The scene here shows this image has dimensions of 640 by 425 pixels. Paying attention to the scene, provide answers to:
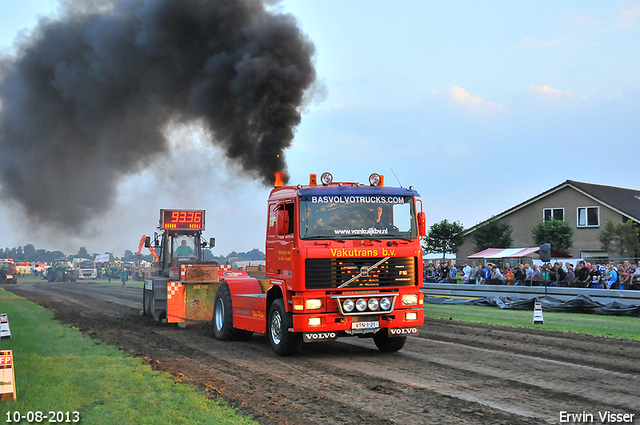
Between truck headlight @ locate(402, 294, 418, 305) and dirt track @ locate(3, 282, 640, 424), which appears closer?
dirt track @ locate(3, 282, 640, 424)

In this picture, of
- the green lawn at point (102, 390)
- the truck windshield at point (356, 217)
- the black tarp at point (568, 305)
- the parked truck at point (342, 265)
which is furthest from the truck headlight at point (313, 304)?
the black tarp at point (568, 305)

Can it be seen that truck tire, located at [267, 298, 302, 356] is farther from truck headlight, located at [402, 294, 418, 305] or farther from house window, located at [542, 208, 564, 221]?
house window, located at [542, 208, 564, 221]

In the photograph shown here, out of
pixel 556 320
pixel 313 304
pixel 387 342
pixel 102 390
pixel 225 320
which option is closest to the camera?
pixel 102 390

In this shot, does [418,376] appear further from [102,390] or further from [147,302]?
[147,302]

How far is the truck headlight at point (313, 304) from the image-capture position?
376 inches

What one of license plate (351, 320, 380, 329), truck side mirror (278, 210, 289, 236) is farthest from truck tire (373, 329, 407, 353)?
truck side mirror (278, 210, 289, 236)

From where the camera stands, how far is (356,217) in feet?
33.0

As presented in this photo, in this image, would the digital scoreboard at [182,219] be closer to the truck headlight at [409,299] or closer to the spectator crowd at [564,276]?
the truck headlight at [409,299]

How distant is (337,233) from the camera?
9844mm

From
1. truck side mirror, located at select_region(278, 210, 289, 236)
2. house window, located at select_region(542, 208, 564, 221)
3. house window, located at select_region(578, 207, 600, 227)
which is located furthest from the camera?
house window, located at select_region(542, 208, 564, 221)

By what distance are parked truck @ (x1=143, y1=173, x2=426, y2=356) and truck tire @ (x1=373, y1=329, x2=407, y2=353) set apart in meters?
0.02

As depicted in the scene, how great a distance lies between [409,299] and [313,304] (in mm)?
1771

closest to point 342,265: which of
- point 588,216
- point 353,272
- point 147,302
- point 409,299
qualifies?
point 353,272

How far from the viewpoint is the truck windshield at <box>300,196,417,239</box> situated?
32.3 feet
